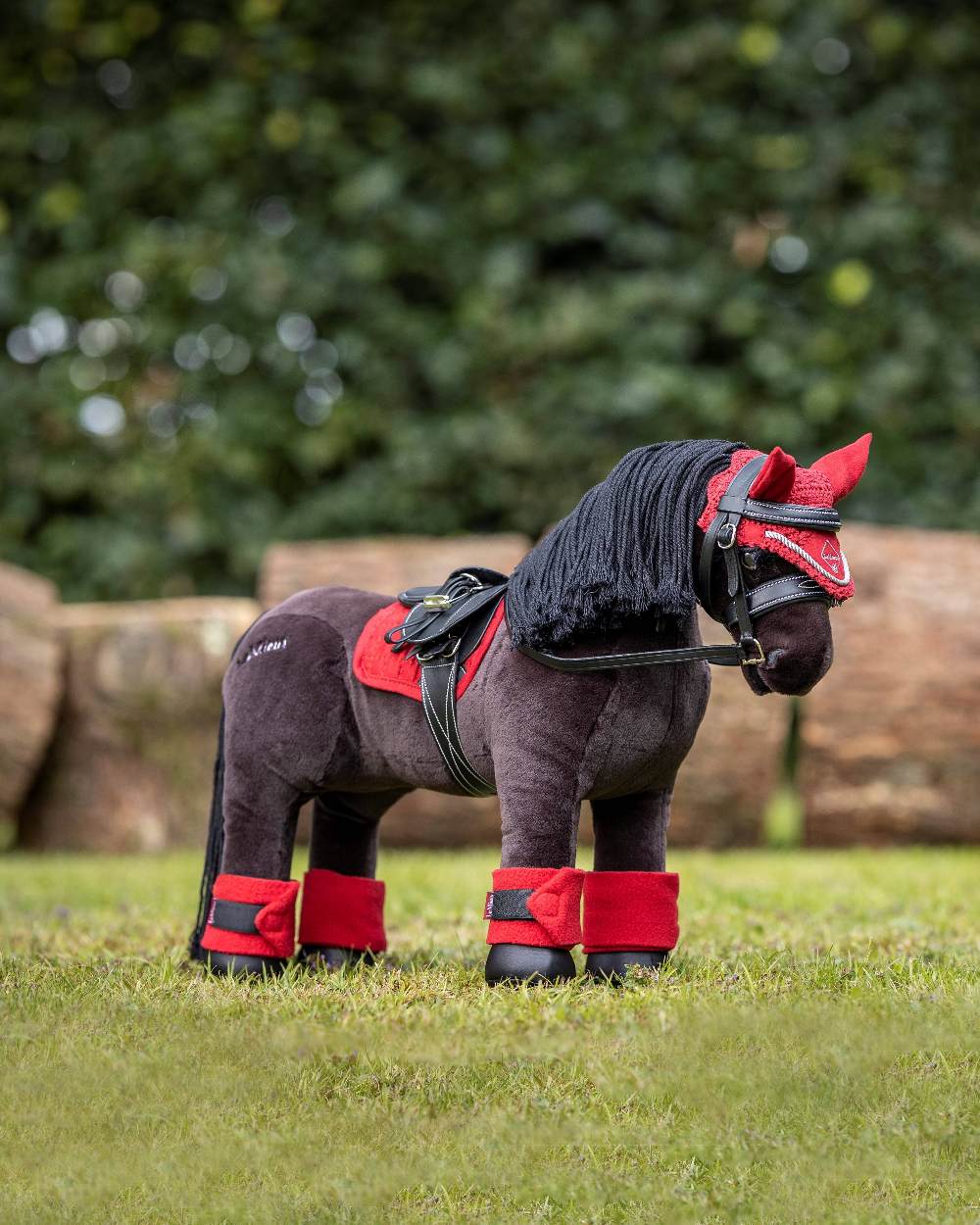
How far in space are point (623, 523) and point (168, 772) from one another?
3321mm

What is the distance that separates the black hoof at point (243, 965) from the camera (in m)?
2.77

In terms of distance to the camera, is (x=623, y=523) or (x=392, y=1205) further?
(x=623, y=523)

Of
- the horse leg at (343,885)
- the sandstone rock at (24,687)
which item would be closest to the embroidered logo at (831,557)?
the horse leg at (343,885)

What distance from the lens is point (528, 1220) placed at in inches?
68.8

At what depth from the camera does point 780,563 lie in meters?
2.46

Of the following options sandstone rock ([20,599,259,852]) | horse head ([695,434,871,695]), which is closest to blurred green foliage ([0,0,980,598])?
sandstone rock ([20,599,259,852])

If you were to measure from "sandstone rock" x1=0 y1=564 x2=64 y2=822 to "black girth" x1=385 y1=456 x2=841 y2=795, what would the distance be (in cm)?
289

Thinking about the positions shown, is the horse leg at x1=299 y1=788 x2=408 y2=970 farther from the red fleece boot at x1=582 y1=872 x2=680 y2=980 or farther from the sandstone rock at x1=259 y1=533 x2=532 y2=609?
the sandstone rock at x1=259 y1=533 x2=532 y2=609

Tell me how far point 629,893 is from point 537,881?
29 cm

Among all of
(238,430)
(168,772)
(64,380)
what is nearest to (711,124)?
(238,430)

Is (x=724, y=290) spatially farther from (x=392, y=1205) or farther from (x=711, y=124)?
(x=392, y=1205)

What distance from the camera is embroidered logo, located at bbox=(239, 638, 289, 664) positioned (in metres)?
2.90

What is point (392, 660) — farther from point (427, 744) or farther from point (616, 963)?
point (616, 963)

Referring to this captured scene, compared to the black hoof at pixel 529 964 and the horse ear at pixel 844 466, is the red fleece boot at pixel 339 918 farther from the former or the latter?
the horse ear at pixel 844 466
